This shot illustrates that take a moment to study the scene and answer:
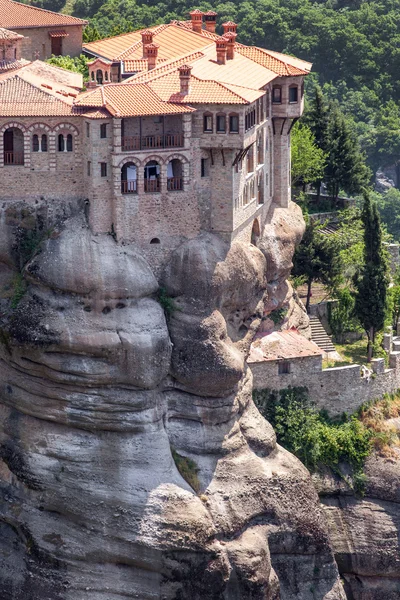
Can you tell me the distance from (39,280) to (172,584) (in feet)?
40.7

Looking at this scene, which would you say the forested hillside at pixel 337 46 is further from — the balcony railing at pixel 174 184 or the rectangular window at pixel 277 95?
the balcony railing at pixel 174 184

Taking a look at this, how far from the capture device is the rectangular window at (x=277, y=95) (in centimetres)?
8706

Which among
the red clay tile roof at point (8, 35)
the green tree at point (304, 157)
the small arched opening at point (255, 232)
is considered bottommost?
the green tree at point (304, 157)

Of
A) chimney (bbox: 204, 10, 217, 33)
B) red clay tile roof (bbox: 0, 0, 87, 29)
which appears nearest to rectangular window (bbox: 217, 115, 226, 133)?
chimney (bbox: 204, 10, 217, 33)

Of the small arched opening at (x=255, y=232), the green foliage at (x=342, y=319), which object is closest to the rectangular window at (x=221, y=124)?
the small arched opening at (x=255, y=232)

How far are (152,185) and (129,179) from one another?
3.13ft

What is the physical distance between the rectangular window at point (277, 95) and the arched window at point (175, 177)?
27.3 ft

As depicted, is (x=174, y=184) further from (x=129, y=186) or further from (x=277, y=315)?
(x=277, y=315)

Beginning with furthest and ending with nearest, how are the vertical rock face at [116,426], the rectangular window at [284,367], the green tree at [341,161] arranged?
the green tree at [341,161]
the rectangular window at [284,367]
the vertical rock face at [116,426]

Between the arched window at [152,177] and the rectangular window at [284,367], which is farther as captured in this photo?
the rectangular window at [284,367]

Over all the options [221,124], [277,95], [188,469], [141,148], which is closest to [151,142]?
[141,148]

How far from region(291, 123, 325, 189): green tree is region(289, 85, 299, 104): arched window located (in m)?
9.36

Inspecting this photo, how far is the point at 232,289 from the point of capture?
3223 inches

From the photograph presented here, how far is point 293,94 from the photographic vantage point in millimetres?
87188
